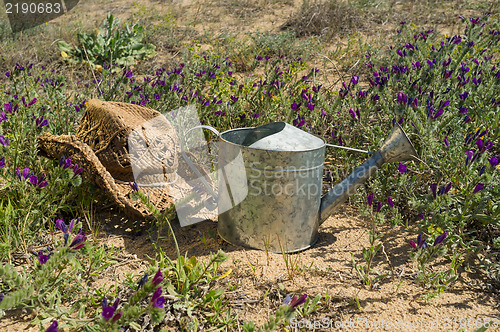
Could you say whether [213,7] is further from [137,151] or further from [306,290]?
[306,290]

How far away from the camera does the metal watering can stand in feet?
6.37

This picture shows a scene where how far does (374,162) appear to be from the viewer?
81.0 inches

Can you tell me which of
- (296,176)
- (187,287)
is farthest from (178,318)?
(296,176)

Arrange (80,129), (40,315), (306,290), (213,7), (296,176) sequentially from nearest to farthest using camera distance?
(40,315)
(306,290)
(296,176)
(80,129)
(213,7)

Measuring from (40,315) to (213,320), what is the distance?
642 millimetres

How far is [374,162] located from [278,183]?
0.49 m

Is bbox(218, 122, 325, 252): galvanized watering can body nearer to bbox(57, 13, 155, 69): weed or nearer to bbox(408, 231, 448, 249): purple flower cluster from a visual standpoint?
bbox(408, 231, 448, 249): purple flower cluster

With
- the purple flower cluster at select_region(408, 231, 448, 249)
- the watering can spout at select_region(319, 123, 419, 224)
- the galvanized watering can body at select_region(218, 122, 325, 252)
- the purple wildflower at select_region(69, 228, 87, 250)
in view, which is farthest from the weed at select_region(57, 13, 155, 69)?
the purple flower cluster at select_region(408, 231, 448, 249)

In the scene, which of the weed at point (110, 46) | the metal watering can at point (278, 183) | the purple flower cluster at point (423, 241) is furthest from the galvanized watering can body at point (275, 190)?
the weed at point (110, 46)

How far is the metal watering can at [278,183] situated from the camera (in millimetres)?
1940

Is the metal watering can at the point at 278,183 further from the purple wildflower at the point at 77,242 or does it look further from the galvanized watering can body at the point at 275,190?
the purple wildflower at the point at 77,242

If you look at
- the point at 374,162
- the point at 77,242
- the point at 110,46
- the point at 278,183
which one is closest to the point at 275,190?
the point at 278,183

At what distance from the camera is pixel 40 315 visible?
1586 millimetres

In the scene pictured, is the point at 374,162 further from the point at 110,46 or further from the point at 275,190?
the point at 110,46
